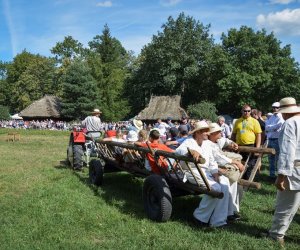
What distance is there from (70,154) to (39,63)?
215 ft

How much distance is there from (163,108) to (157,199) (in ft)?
146

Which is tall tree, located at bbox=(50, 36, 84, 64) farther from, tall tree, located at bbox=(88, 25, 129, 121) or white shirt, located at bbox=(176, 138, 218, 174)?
white shirt, located at bbox=(176, 138, 218, 174)

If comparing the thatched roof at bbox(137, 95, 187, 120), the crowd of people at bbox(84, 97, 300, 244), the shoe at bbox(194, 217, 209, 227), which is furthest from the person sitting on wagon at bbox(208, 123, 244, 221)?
the thatched roof at bbox(137, 95, 187, 120)

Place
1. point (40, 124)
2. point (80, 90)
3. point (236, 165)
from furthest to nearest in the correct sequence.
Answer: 1. point (40, 124)
2. point (80, 90)
3. point (236, 165)

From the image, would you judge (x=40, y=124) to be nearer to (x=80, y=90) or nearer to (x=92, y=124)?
(x=80, y=90)

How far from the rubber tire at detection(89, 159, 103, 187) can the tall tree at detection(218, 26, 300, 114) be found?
4107 centimetres

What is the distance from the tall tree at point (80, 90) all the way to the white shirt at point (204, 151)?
159ft

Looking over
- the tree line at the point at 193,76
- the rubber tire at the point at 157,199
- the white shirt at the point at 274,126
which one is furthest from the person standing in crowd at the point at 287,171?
the tree line at the point at 193,76

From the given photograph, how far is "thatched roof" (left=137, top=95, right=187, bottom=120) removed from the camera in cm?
4976

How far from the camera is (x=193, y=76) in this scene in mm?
53906

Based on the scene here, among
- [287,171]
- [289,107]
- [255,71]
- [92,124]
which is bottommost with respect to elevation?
[287,171]

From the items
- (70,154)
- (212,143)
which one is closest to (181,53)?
(70,154)

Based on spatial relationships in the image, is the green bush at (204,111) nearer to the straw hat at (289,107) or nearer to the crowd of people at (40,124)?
the crowd of people at (40,124)

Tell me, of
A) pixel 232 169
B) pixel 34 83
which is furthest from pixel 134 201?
pixel 34 83
